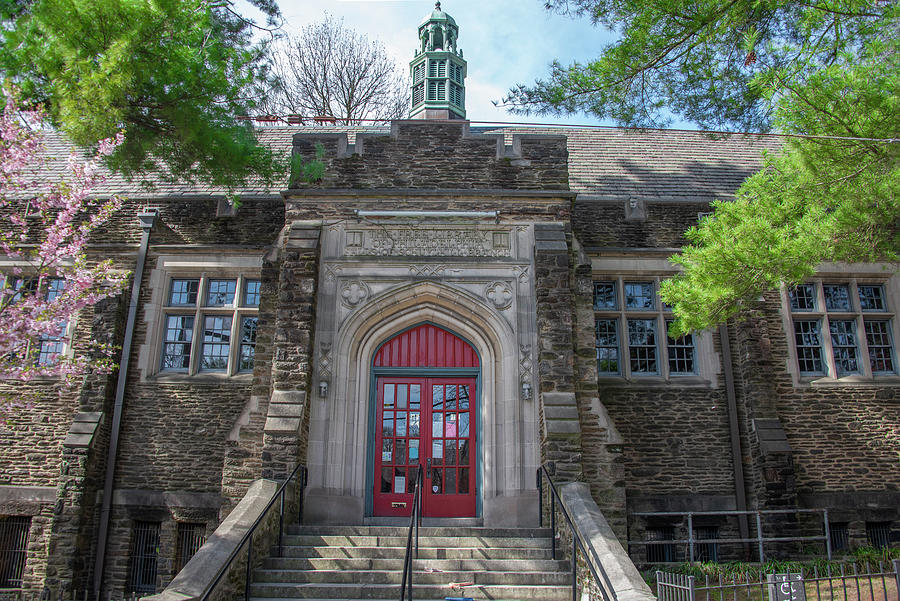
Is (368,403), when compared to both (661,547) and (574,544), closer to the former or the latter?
(574,544)

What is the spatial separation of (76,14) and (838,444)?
41.4 feet

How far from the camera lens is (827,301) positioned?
12734 mm

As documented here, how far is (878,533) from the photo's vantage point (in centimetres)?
1141

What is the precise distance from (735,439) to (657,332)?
2177mm

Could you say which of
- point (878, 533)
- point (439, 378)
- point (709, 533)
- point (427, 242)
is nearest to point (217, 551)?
point (439, 378)

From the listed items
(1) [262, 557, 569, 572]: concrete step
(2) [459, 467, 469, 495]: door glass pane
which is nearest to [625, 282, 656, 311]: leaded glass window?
(2) [459, 467, 469, 495]: door glass pane

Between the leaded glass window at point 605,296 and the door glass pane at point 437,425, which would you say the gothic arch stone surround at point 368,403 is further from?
the leaded glass window at point 605,296

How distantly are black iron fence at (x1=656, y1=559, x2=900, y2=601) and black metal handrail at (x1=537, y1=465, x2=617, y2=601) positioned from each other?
2.33ft

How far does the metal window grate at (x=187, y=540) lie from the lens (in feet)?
36.4

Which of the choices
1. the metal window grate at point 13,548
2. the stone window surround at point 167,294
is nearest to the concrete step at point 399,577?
the stone window surround at point 167,294

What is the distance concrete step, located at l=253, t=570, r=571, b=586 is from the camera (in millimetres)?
7688

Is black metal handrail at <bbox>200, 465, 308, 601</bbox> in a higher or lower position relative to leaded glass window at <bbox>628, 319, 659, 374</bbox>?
lower

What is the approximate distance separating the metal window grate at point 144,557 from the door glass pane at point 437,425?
476 centimetres

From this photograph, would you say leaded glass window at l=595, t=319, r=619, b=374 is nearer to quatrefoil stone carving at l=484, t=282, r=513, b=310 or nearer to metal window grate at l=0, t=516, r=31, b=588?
quatrefoil stone carving at l=484, t=282, r=513, b=310
